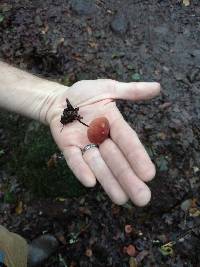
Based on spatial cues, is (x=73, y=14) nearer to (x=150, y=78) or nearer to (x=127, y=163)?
(x=150, y=78)

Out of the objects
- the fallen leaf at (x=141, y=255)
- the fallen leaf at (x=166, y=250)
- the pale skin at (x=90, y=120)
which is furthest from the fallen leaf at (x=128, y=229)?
the pale skin at (x=90, y=120)

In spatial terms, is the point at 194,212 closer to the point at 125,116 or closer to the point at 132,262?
the point at 132,262

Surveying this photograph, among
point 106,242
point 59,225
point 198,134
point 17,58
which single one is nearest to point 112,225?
point 106,242

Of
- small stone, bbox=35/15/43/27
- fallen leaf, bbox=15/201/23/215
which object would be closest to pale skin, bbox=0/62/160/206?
fallen leaf, bbox=15/201/23/215

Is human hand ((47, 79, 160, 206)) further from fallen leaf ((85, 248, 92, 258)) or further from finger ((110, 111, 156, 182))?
fallen leaf ((85, 248, 92, 258))

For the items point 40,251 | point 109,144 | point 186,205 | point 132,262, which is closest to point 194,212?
point 186,205

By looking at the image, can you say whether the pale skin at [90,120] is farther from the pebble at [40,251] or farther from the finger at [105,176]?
the pebble at [40,251]

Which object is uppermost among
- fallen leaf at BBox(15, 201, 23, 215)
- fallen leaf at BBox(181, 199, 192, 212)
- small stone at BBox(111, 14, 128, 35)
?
small stone at BBox(111, 14, 128, 35)
